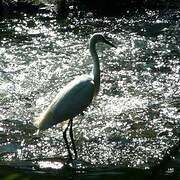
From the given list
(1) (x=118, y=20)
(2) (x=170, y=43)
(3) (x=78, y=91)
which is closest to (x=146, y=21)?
(1) (x=118, y=20)

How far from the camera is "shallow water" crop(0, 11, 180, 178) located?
21.8 ft

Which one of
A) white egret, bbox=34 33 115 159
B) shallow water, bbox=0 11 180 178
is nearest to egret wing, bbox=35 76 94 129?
white egret, bbox=34 33 115 159

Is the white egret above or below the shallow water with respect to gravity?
above

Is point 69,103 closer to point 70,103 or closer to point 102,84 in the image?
point 70,103

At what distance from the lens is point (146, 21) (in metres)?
13.8

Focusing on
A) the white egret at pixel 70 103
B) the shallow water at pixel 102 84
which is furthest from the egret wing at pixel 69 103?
the shallow water at pixel 102 84

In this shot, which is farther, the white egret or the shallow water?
the shallow water

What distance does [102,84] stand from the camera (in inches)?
374

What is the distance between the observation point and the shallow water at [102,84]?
663 cm

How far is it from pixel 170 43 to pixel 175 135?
527 cm

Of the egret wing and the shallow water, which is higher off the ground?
the egret wing

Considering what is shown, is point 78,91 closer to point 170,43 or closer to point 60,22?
point 170,43

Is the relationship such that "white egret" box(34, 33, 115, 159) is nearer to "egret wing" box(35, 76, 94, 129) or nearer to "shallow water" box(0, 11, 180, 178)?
"egret wing" box(35, 76, 94, 129)

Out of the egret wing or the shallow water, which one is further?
the shallow water
